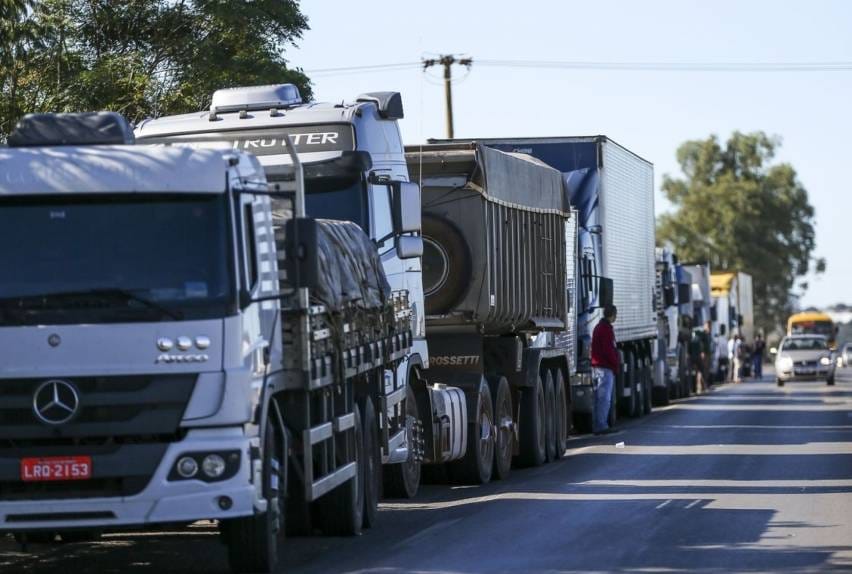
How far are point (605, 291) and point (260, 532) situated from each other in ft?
57.8

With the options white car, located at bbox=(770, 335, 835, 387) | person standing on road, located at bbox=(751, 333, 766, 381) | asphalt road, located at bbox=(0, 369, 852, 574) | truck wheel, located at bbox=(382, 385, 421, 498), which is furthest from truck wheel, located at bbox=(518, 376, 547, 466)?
person standing on road, located at bbox=(751, 333, 766, 381)

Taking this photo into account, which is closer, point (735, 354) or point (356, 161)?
point (356, 161)

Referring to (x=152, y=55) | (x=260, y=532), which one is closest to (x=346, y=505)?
(x=260, y=532)

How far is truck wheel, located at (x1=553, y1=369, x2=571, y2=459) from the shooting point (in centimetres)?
2311

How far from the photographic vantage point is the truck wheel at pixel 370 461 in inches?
580

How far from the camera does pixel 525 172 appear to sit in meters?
21.4

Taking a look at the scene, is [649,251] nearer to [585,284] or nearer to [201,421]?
[585,284]

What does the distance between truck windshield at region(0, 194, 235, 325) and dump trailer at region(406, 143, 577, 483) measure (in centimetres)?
679

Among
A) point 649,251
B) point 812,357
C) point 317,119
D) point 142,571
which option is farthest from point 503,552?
point 812,357

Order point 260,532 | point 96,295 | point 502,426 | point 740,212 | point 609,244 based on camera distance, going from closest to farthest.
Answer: point 96,295 < point 260,532 < point 502,426 < point 609,244 < point 740,212

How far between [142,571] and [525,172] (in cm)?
973

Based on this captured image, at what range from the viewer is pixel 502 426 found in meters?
20.4

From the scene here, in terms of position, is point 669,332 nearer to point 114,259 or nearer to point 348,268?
point 348,268

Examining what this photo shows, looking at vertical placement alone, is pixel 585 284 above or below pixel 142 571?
above
